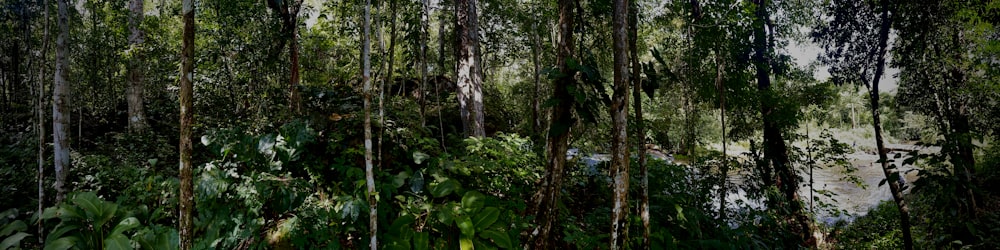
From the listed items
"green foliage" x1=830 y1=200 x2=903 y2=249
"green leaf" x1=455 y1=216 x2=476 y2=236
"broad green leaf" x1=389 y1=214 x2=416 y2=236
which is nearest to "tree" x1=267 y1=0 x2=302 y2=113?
"broad green leaf" x1=389 y1=214 x2=416 y2=236

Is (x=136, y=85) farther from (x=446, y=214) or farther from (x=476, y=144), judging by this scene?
(x=446, y=214)

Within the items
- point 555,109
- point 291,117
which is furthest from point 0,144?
point 555,109

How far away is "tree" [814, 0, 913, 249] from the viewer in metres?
5.91

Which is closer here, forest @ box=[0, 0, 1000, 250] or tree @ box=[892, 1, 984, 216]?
forest @ box=[0, 0, 1000, 250]

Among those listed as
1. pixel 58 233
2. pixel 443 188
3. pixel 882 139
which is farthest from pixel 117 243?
pixel 882 139

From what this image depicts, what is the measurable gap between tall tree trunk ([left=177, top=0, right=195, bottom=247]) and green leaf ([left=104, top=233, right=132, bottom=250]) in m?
0.67

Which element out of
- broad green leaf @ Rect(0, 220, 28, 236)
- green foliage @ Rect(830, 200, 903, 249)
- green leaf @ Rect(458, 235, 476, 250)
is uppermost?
broad green leaf @ Rect(0, 220, 28, 236)

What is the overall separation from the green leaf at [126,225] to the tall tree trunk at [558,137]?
3370 mm

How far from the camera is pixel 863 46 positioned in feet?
21.4

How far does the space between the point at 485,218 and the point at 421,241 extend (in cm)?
55

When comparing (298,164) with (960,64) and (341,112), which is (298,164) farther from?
(960,64)

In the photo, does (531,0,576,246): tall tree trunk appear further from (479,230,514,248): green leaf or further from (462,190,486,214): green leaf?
(462,190,486,214): green leaf

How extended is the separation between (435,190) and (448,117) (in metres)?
6.14

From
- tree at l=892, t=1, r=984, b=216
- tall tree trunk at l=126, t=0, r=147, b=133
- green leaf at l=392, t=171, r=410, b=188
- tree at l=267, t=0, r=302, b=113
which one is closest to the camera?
green leaf at l=392, t=171, r=410, b=188
